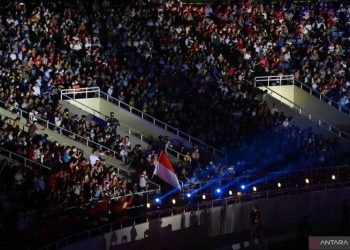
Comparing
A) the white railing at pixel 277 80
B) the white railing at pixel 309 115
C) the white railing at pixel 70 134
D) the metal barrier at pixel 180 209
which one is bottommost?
the metal barrier at pixel 180 209

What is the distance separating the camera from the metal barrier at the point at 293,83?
4372 cm

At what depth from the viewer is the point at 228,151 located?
3878 centimetres

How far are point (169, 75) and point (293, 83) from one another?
5765 millimetres

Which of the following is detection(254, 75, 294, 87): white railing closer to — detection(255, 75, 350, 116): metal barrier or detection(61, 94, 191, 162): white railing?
detection(255, 75, 350, 116): metal barrier

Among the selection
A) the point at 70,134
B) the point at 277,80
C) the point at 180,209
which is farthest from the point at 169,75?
the point at 180,209

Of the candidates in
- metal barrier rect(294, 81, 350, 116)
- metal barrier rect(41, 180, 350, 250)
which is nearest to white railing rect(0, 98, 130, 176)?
metal barrier rect(41, 180, 350, 250)

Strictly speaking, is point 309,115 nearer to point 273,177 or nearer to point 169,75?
point 169,75

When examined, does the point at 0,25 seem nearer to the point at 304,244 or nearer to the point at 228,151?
the point at 228,151

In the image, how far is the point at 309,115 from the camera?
142 feet

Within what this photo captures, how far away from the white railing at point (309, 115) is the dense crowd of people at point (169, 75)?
0.79 m

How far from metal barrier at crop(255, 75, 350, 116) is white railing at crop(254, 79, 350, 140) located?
0.84 feet

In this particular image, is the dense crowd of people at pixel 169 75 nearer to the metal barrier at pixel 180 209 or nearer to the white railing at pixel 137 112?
the white railing at pixel 137 112

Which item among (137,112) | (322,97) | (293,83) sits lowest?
(137,112)

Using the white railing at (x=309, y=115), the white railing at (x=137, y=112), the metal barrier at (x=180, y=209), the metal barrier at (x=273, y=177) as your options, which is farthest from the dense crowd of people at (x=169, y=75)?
the metal barrier at (x=180, y=209)
